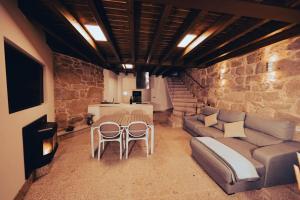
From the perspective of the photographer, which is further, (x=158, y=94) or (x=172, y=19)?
(x=158, y=94)

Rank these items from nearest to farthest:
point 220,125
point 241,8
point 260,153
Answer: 1. point 241,8
2. point 260,153
3. point 220,125

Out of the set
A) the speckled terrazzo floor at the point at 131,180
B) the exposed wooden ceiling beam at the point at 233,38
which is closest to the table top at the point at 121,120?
the speckled terrazzo floor at the point at 131,180

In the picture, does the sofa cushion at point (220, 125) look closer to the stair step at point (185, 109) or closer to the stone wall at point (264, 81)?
the stone wall at point (264, 81)

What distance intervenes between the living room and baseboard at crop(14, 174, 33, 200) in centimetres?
2

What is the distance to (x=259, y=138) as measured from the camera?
2.42 meters

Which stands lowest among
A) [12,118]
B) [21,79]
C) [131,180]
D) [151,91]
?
[131,180]

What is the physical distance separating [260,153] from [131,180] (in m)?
1.98

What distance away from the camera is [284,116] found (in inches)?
99.3

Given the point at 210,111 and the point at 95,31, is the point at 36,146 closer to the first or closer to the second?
the point at 95,31

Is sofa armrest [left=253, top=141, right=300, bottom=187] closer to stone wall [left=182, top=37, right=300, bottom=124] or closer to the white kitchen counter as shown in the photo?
stone wall [left=182, top=37, right=300, bottom=124]

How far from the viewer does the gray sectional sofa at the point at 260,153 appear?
1825mm

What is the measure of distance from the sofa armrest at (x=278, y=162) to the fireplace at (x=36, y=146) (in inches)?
133

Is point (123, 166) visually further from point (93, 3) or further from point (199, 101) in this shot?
point (199, 101)

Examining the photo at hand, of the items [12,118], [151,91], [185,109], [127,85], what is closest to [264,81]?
[185,109]
